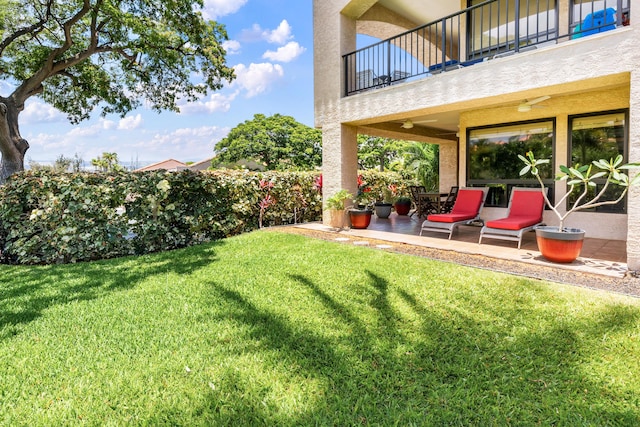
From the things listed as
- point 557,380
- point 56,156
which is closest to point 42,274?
point 557,380

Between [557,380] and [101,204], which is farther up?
[101,204]

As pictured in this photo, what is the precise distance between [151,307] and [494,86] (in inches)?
285

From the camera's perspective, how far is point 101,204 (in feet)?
25.8

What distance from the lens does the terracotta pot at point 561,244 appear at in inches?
233

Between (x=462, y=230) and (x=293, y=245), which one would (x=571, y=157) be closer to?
(x=462, y=230)

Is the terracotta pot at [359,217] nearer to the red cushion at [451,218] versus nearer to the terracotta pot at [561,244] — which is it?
the red cushion at [451,218]

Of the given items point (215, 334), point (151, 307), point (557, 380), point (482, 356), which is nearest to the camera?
point (557, 380)

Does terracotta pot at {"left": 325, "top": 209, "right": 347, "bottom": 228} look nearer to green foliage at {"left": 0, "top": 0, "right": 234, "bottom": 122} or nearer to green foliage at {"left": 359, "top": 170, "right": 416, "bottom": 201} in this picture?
green foliage at {"left": 359, "top": 170, "right": 416, "bottom": 201}

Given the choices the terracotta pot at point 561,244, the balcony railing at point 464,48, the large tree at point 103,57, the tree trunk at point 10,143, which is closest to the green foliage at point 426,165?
the balcony railing at point 464,48

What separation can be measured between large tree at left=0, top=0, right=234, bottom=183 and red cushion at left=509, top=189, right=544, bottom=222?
Result: 9.85 m

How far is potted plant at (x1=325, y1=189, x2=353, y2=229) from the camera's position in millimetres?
10375

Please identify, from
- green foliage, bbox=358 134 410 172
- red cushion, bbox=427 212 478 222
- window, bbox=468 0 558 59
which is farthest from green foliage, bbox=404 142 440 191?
green foliage, bbox=358 134 410 172

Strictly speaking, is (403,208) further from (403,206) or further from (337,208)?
(337,208)

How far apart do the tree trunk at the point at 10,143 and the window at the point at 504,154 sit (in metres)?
12.6
